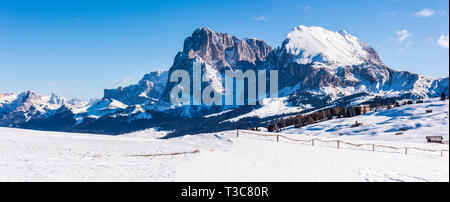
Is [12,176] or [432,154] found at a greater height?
[12,176]

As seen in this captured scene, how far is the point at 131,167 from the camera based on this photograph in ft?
72.4

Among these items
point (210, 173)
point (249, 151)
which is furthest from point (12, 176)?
point (249, 151)

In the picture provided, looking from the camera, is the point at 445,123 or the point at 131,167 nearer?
the point at 131,167
